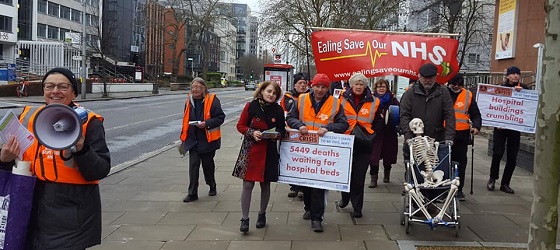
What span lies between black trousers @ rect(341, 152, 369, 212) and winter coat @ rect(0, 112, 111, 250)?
362 cm

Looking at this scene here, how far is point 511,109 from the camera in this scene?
748 centimetres

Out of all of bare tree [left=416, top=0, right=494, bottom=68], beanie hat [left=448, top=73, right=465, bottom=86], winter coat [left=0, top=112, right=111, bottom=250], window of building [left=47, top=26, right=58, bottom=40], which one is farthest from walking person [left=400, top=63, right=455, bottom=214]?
window of building [left=47, top=26, right=58, bottom=40]

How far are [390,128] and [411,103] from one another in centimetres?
232

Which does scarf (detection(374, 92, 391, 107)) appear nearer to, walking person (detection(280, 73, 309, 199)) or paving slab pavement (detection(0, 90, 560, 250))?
walking person (detection(280, 73, 309, 199))

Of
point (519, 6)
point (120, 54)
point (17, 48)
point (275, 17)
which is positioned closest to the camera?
point (519, 6)

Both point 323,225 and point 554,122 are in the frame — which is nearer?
point 554,122

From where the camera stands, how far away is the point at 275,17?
35.8m

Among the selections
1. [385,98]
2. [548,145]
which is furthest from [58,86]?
[385,98]

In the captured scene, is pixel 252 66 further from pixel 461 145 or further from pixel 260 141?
pixel 260 141

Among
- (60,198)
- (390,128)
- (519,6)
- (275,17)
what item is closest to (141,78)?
(275,17)

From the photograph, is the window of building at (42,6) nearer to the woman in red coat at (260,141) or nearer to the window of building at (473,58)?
the window of building at (473,58)

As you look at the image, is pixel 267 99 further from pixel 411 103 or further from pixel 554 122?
pixel 554 122

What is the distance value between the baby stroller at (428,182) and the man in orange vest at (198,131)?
9.77 feet

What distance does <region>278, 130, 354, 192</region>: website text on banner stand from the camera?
554 cm
